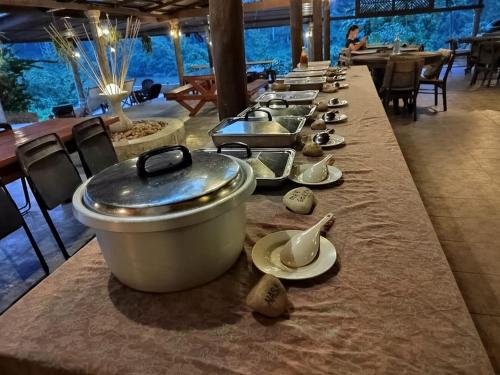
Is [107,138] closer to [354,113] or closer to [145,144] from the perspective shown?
[145,144]

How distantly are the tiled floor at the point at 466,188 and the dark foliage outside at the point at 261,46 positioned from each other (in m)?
8.73

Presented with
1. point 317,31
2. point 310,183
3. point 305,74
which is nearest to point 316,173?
point 310,183

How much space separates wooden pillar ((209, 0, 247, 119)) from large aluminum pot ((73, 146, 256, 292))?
1.37 metres

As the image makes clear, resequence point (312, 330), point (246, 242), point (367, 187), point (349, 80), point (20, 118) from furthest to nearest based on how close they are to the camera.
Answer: point (20, 118)
point (349, 80)
point (367, 187)
point (246, 242)
point (312, 330)

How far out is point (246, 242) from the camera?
85cm

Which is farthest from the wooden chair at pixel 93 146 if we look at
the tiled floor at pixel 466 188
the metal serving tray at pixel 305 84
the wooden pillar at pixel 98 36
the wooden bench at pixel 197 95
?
the wooden bench at pixel 197 95

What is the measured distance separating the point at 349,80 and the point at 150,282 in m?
3.31

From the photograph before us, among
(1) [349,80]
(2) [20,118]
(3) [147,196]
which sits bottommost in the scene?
(2) [20,118]

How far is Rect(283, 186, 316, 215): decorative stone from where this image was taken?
3.16 feet

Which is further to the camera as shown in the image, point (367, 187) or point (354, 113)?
point (354, 113)

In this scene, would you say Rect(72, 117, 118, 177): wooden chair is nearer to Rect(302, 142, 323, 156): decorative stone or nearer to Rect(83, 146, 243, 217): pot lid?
Rect(302, 142, 323, 156): decorative stone

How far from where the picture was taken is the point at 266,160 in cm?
123

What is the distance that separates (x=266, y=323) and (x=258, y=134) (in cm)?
84

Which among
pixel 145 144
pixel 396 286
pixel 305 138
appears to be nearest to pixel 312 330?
pixel 396 286
